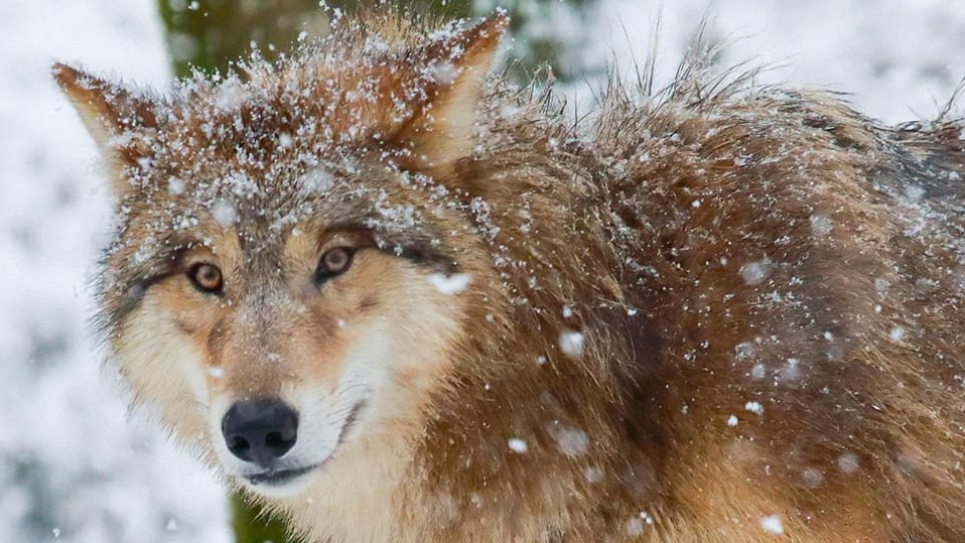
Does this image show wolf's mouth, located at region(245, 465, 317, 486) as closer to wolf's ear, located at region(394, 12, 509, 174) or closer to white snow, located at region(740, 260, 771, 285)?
wolf's ear, located at region(394, 12, 509, 174)

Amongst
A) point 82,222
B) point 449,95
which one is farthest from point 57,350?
point 449,95

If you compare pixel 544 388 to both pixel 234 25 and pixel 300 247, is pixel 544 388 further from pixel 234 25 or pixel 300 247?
pixel 234 25

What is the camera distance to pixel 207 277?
2.61 meters

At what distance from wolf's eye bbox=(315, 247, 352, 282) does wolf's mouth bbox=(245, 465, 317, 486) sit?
0.50 metres

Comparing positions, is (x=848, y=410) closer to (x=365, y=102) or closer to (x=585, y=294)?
(x=585, y=294)

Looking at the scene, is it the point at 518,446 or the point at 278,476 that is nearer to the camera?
the point at 278,476

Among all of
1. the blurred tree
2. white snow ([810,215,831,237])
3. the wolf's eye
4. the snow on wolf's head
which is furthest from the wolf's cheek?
white snow ([810,215,831,237])

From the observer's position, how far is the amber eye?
260 cm

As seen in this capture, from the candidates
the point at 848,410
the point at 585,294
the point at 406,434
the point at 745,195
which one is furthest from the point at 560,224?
the point at 848,410

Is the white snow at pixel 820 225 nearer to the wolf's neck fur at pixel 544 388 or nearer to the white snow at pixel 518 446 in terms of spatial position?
the wolf's neck fur at pixel 544 388

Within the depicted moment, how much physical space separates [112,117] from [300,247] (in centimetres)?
74

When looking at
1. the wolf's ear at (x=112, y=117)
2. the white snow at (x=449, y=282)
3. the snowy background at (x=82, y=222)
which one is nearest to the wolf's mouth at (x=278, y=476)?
the white snow at (x=449, y=282)

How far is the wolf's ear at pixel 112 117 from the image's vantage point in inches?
108

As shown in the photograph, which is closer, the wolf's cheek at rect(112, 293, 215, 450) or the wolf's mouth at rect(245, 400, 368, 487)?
the wolf's mouth at rect(245, 400, 368, 487)
